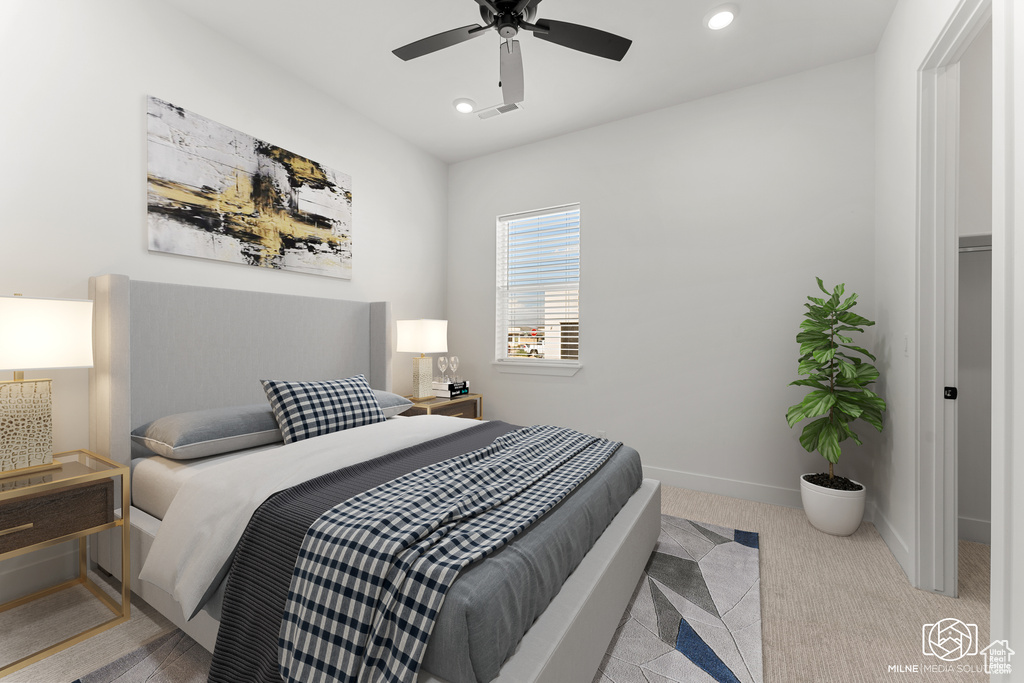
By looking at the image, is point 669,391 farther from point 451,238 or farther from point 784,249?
point 451,238

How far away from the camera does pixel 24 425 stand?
1.71 meters

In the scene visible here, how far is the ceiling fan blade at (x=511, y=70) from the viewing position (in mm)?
1915

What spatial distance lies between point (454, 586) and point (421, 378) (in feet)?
8.66

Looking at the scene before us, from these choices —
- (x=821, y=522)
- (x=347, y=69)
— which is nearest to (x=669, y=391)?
(x=821, y=522)

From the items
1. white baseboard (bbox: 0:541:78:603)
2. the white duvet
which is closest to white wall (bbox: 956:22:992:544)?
the white duvet

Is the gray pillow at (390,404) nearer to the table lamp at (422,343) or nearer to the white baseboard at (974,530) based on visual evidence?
the table lamp at (422,343)

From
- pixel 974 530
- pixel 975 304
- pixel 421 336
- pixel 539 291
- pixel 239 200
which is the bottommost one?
pixel 974 530

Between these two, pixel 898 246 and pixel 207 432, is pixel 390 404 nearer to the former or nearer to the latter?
pixel 207 432

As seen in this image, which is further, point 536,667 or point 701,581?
point 701,581

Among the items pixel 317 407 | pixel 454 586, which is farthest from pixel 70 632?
pixel 454 586

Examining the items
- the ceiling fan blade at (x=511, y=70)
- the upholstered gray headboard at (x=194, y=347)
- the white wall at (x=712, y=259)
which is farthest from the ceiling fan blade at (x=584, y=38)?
the upholstered gray headboard at (x=194, y=347)

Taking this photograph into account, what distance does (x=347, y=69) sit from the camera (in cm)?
291

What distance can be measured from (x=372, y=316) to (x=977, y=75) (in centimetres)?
390

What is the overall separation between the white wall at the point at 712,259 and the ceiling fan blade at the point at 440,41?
6.54 feet
